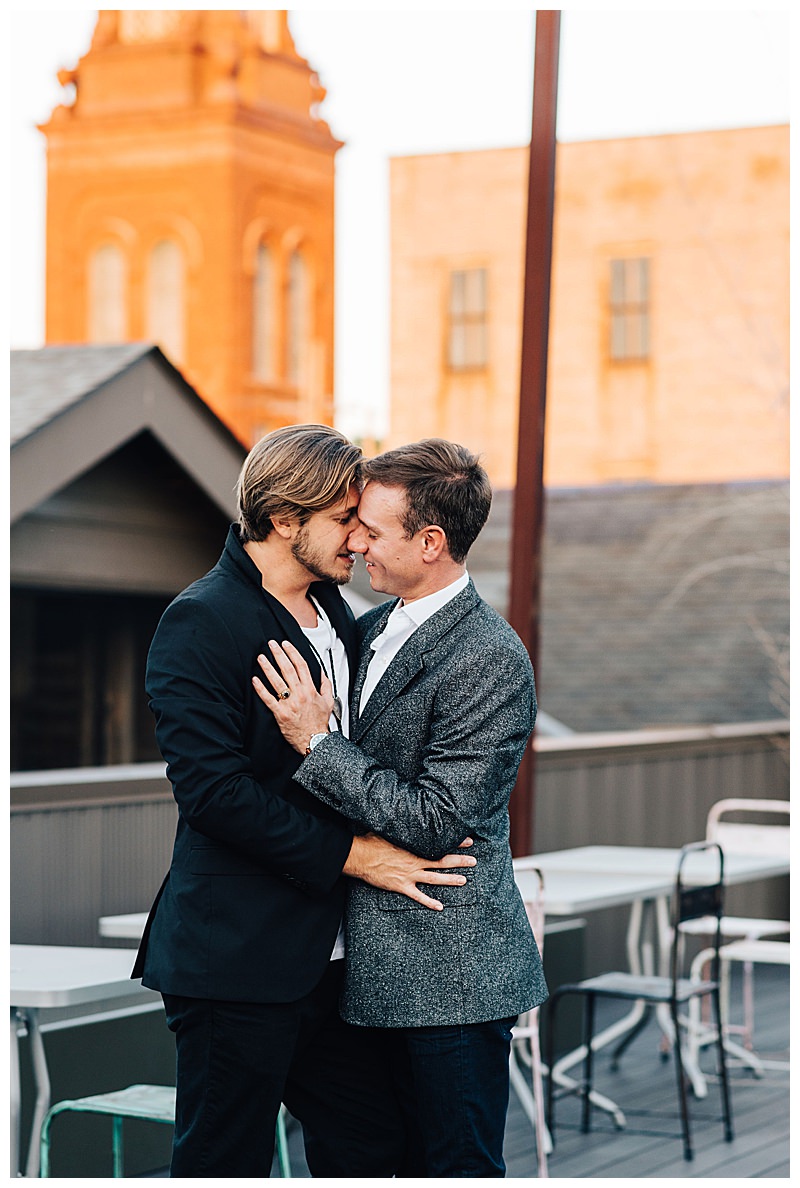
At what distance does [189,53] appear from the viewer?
33.3m

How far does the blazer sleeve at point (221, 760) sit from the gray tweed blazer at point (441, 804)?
0.08 m

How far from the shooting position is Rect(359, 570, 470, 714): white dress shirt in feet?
9.86

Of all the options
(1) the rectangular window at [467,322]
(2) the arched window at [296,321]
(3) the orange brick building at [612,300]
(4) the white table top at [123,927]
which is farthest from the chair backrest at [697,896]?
(2) the arched window at [296,321]

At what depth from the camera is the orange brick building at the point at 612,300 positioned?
81.9 feet

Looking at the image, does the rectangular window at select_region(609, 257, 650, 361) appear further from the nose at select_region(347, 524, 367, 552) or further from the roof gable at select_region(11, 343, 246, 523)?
the nose at select_region(347, 524, 367, 552)

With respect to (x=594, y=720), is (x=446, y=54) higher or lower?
higher

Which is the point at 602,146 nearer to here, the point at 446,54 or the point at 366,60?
the point at 446,54

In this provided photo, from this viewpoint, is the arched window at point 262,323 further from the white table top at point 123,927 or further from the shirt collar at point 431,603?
the shirt collar at point 431,603

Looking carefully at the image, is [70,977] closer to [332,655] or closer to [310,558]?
[332,655]

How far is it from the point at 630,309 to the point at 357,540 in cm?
2418

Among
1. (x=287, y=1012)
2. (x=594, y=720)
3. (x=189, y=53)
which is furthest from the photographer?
(x=189, y=53)

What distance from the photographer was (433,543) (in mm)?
2945

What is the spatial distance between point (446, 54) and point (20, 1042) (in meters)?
22.8
